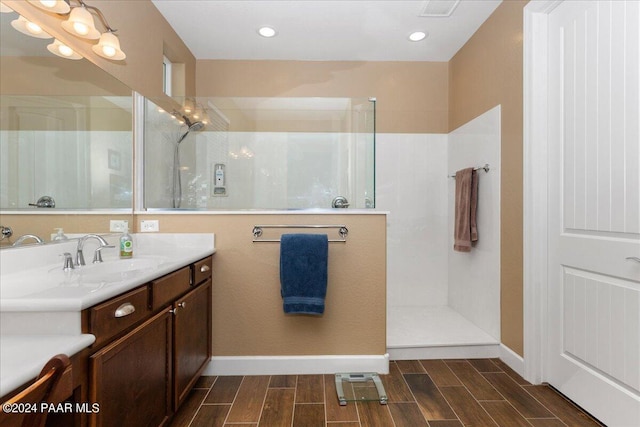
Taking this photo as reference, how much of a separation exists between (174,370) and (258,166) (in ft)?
4.94

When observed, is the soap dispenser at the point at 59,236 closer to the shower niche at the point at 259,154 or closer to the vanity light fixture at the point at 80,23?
the shower niche at the point at 259,154

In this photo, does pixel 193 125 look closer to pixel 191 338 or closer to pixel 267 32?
pixel 267 32

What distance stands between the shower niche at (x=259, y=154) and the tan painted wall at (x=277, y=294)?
207mm

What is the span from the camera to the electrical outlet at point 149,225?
225 centimetres

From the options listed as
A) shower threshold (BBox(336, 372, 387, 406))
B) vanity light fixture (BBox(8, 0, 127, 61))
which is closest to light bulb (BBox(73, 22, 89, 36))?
vanity light fixture (BBox(8, 0, 127, 61))

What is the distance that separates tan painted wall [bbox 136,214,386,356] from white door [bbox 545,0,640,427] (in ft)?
3.49

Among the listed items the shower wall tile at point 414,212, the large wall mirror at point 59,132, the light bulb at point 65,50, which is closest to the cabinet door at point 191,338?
the large wall mirror at point 59,132

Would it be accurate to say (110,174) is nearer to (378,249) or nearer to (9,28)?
(9,28)

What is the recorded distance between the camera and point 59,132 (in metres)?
1.58

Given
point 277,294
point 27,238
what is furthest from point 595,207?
point 27,238

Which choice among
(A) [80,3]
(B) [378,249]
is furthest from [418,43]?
(A) [80,3]

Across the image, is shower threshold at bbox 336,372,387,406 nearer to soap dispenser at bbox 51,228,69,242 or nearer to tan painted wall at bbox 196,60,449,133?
soap dispenser at bbox 51,228,69,242

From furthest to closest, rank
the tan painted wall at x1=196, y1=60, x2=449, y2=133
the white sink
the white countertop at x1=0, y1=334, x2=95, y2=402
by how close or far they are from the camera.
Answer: the tan painted wall at x1=196, y1=60, x2=449, y2=133 → the white sink → the white countertop at x1=0, y1=334, x2=95, y2=402

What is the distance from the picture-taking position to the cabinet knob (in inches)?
45.7
